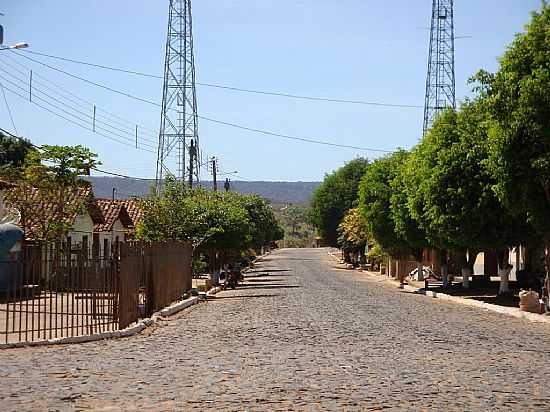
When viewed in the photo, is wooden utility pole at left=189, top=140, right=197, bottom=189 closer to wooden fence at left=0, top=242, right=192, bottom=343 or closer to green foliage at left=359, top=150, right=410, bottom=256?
green foliage at left=359, top=150, right=410, bottom=256

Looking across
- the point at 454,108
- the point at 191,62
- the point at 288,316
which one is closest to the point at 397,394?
the point at 288,316

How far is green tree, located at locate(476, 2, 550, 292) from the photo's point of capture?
24.0 metres

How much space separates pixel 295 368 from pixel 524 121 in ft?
42.4

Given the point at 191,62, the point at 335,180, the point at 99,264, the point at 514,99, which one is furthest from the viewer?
the point at 335,180

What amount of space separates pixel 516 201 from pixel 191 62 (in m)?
27.4

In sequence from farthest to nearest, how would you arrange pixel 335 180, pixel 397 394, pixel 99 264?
pixel 335 180, pixel 99 264, pixel 397 394

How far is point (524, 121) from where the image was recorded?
24594mm

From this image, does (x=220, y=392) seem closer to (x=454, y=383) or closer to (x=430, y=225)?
(x=454, y=383)

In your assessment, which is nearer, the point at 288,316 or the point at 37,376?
the point at 37,376

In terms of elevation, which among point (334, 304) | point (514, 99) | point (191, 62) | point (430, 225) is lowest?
point (334, 304)

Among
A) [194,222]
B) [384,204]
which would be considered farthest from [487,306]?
[384,204]

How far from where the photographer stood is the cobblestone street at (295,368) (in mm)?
11531

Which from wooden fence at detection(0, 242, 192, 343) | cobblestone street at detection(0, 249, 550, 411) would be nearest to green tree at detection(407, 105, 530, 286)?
cobblestone street at detection(0, 249, 550, 411)

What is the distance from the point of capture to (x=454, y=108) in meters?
39.4
